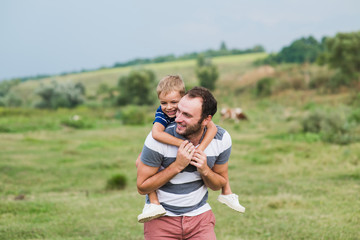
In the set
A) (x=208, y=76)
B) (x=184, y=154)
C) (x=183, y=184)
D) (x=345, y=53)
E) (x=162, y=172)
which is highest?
(x=345, y=53)

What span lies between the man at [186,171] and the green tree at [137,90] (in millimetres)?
42615

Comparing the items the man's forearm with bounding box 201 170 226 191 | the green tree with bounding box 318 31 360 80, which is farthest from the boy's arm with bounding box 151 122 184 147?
the green tree with bounding box 318 31 360 80

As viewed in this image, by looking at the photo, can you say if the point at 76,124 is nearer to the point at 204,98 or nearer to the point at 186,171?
the point at 186,171

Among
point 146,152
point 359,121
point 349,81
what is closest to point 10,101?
point 349,81

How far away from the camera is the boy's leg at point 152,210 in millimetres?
2855

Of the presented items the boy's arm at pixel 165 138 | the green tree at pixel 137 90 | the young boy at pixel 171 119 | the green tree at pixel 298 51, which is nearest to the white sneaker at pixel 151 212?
the young boy at pixel 171 119

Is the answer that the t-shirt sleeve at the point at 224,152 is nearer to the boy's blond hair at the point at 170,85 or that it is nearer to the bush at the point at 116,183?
the boy's blond hair at the point at 170,85

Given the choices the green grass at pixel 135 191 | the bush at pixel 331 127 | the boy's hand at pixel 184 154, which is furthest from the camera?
the bush at pixel 331 127

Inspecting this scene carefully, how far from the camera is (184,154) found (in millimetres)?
2758

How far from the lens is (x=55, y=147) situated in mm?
18062

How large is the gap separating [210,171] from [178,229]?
0.51 m

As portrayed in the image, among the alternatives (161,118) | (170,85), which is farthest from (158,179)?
(170,85)

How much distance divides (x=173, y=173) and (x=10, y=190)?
9.28m

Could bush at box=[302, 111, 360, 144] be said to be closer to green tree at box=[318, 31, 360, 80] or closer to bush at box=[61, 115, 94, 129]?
bush at box=[61, 115, 94, 129]
